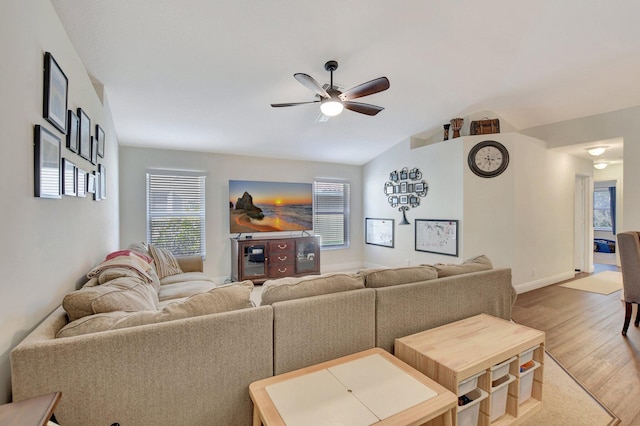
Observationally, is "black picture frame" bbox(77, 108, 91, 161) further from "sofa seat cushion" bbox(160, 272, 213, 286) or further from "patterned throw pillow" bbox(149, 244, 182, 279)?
"patterned throw pillow" bbox(149, 244, 182, 279)

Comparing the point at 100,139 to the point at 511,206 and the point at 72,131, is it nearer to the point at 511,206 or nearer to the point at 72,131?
the point at 72,131

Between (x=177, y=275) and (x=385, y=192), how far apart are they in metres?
4.02

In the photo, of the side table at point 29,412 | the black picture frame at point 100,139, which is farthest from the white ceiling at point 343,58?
the side table at point 29,412

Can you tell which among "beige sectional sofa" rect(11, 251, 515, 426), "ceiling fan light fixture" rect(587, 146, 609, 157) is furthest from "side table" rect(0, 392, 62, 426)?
"ceiling fan light fixture" rect(587, 146, 609, 157)

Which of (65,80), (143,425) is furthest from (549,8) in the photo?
(143,425)

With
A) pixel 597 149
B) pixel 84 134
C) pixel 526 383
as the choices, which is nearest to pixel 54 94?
pixel 84 134

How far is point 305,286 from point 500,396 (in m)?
1.36

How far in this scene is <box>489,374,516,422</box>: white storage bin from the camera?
5.43 ft

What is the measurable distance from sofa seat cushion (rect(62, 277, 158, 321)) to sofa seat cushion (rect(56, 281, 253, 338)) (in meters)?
0.07

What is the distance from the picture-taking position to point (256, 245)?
16.0ft

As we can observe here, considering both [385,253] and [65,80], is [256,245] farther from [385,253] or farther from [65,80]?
[65,80]

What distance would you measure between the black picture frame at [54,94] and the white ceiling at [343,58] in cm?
73

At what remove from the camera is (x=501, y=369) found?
1.67 metres

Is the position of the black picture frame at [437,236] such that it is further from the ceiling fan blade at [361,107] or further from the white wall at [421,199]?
the ceiling fan blade at [361,107]
